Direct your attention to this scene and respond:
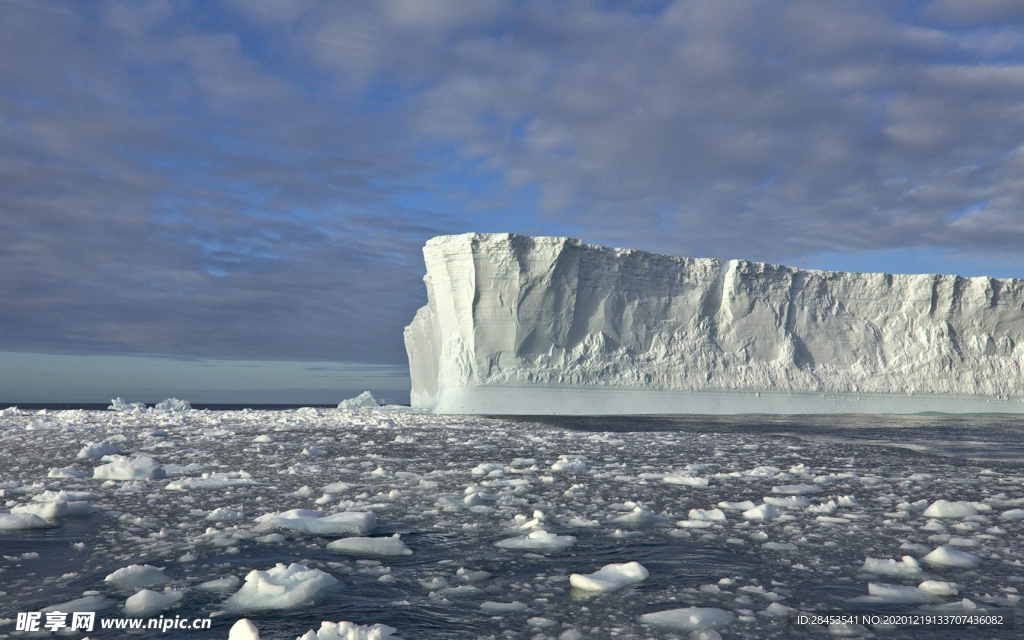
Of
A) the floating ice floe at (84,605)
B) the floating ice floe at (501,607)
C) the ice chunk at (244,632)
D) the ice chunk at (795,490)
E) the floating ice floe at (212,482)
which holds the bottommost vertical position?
the ice chunk at (795,490)

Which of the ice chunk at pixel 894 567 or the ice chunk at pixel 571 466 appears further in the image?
the ice chunk at pixel 571 466

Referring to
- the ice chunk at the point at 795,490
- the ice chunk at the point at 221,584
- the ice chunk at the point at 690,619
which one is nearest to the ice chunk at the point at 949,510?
the ice chunk at the point at 795,490

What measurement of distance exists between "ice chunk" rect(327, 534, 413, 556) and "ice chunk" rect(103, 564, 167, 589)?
0.89 meters

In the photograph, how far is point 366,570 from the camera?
3.13 meters

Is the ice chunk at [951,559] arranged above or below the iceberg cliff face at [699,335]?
below

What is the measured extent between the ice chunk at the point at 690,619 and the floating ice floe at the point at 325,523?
197 centimetres

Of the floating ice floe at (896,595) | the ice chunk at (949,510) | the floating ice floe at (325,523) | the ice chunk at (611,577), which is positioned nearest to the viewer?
the floating ice floe at (896,595)

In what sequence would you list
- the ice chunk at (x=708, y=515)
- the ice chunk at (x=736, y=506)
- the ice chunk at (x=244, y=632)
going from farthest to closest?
the ice chunk at (x=736, y=506)
the ice chunk at (x=708, y=515)
the ice chunk at (x=244, y=632)

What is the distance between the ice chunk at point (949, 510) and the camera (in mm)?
4418

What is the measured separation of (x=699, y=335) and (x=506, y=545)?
2147cm

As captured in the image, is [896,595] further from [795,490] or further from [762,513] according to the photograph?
[795,490]

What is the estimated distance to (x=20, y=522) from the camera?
3965 millimetres

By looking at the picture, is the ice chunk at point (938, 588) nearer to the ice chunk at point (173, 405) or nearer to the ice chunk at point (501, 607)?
the ice chunk at point (501, 607)

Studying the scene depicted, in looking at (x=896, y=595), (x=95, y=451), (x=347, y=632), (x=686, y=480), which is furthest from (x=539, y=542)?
(x=95, y=451)
